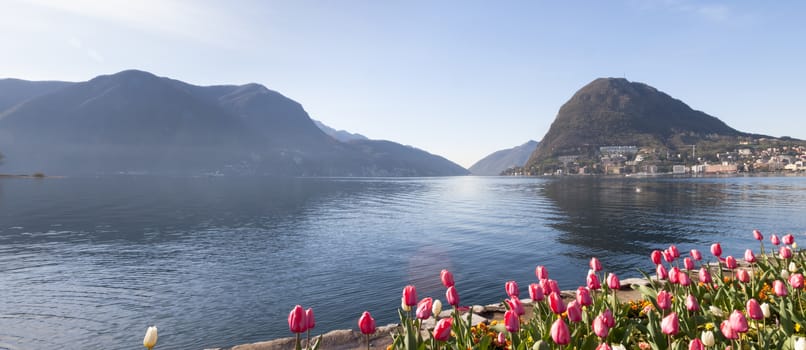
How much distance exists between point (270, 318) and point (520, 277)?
1178cm

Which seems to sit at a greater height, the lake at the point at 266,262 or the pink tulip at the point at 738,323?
the pink tulip at the point at 738,323

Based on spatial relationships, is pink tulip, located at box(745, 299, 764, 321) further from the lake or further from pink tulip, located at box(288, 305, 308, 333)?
the lake

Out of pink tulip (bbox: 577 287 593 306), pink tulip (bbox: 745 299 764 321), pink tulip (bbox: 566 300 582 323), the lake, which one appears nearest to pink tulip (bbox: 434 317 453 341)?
pink tulip (bbox: 566 300 582 323)

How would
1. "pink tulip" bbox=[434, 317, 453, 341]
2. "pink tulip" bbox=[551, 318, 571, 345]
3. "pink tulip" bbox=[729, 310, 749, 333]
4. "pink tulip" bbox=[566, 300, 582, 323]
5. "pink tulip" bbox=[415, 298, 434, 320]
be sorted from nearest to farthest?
"pink tulip" bbox=[729, 310, 749, 333] → "pink tulip" bbox=[551, 318, 571, 345] → "pink tulip" bbox=[434, 317, 453, 341] → "pink tulip" bbox=[415, 298, 434, 320] → "pink tulip" bbox=[566, 300, 582, 323]

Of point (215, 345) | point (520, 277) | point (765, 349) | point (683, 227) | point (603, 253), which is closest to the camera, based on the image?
point (765, 349)

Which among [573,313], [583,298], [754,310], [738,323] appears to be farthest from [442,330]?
[754,310]

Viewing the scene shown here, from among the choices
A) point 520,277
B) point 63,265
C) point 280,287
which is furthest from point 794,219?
point 63,265

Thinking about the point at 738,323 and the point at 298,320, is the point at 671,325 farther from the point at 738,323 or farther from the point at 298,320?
the point at 298,320

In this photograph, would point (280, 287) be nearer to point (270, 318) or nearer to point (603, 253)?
point (270, 318)

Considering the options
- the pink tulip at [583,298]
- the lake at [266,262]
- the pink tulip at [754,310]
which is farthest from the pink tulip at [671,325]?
the lake at [266,262]

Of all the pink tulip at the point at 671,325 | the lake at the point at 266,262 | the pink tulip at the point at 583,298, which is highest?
the pink tulip at the point at 671,325

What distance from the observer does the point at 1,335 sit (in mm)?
12109

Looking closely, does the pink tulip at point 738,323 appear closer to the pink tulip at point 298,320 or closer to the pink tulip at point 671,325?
the pink tulip at point 671,325

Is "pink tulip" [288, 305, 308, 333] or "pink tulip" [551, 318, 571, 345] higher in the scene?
"pink tulip" [288, 305, 308, 333]
